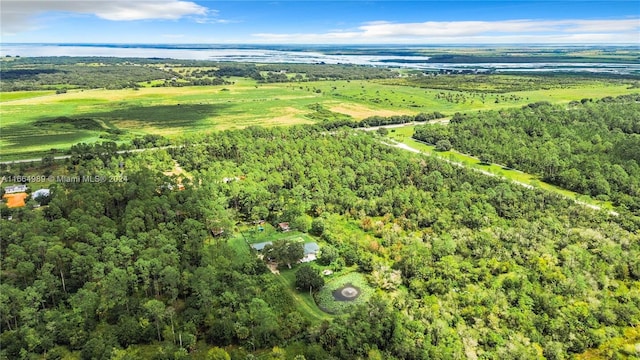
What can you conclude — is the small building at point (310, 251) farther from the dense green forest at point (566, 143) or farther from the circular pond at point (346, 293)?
the dense green forest at point (566, 143)

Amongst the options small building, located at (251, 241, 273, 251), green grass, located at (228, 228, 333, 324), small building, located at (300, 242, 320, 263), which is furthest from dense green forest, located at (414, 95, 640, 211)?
small building, located at (251, 241, 273, 251)

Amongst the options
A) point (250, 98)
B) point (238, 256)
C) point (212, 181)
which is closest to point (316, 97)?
point (250, 98)

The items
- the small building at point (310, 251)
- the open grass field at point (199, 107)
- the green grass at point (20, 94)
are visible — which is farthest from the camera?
the green grass at point (20, 94)

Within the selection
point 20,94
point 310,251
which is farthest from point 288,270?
point 20,94

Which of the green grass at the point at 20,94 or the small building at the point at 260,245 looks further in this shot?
the green grass at the point at 20,94

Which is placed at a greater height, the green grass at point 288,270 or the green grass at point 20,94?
the green grass at point 20,94

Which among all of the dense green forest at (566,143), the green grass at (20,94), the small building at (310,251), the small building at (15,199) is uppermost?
the green grass at (20,94)

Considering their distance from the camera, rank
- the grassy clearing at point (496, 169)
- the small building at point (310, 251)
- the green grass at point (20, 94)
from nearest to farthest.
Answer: the small building at point (310, 251)
the grassy clearing at point (496, 169)
the green grass at point (20, 94)

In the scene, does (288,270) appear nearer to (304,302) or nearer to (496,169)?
(304,302)

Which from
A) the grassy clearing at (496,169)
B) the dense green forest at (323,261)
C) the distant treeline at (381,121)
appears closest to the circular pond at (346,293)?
the dense green forest at (323,261)
